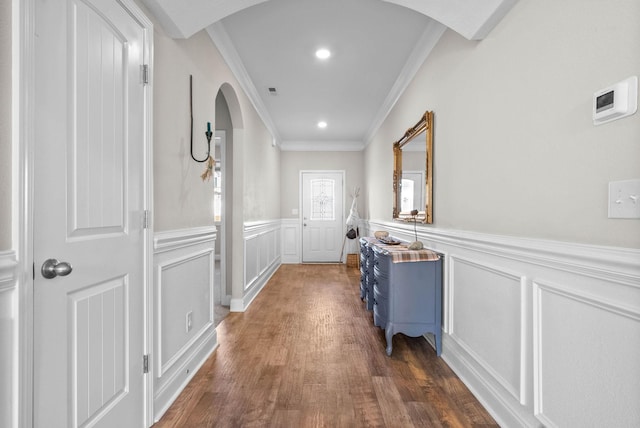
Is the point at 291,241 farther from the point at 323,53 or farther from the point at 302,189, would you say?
the point at 323,53

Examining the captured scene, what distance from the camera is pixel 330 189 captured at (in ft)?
22.9

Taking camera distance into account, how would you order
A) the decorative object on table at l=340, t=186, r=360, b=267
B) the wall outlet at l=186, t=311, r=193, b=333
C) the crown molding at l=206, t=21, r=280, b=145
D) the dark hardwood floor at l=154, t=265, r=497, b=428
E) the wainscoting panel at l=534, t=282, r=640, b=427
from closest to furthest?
the wainscoting panel at l=534, t=282, r=640, b=427 < the dark hardwood floor at l=154, t=265, r=497, b=428 < the wall outlet at l=186, t=311, r=193, b=333 < the crown molding at l=206, t=21, r=280, b=145 < the decorative object on table at l=340, t=186, r=360, b=267

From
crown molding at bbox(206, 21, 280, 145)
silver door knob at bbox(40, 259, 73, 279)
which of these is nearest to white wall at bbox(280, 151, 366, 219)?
crown molding at bbox(206, 21, 280, 145)

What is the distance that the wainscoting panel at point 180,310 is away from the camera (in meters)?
1.76

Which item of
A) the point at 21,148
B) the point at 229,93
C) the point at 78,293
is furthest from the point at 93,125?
the point at 229,93

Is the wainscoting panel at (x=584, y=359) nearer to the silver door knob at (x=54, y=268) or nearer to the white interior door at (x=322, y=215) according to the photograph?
the silver door knob at (x=54, y=268)

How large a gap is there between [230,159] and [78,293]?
9.25 feet

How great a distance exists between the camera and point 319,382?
2.06 metres

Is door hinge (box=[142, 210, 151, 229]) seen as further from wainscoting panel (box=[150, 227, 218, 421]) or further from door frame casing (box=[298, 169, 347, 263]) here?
door frame casing (box=[298, 169, 347, 263])

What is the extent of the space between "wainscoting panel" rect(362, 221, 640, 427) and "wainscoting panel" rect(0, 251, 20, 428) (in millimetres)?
1795

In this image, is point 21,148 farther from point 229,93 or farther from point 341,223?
point 341,223

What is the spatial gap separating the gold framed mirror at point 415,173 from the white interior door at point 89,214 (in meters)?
2.06

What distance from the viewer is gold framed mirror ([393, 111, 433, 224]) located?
2.72 meters

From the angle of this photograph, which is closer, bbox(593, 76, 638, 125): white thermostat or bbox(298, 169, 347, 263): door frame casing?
bbox(593, 76, 638, 125): white thermostat
